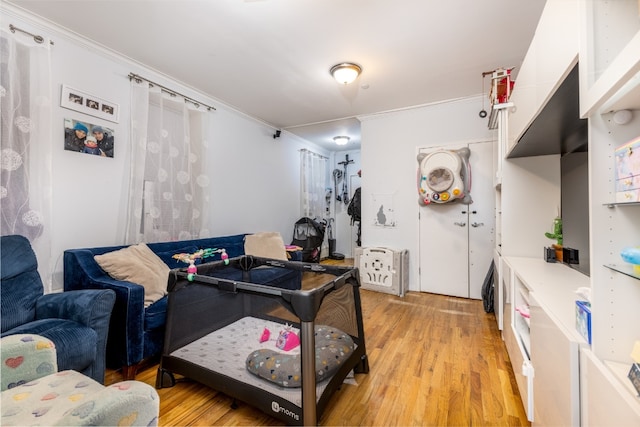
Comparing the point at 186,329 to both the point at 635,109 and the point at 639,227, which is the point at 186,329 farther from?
the point at 635,109

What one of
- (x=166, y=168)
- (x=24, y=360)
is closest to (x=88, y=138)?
(x=166, y=168)

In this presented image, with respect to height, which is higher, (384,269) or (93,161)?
(93,161)

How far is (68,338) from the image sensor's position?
1391mm

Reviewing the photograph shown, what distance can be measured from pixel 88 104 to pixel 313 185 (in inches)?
147

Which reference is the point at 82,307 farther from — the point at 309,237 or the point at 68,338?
the point at 309,237

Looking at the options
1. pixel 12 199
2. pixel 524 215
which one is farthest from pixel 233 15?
pixel 524 215

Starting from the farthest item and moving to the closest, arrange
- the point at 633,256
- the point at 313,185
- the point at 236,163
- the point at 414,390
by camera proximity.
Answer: the point at 313,185 < the point at 236,163 < the point at 414,390 < the point at 633,256

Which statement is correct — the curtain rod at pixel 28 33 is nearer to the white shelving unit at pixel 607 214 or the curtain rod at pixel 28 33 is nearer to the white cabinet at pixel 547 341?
the white shelving unit at pixel 607 214

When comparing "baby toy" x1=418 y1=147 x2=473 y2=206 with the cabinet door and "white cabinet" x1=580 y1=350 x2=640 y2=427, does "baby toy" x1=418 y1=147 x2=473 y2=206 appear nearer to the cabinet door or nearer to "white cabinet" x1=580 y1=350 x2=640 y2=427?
the cabinet door

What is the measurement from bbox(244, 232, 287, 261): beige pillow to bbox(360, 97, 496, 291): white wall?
1.37 m

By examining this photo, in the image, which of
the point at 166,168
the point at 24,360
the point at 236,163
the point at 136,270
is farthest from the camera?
the point at 236,163

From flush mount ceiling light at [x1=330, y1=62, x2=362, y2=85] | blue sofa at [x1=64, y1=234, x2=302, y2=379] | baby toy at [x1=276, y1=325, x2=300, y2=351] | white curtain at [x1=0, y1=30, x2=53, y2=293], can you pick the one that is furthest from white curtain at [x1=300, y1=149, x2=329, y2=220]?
white curtain at [x1=0, y1=30, x2=53, y2=293]

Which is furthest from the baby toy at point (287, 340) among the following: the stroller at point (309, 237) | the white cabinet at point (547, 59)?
the stroller at point (309, 237)

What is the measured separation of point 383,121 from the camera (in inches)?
158
